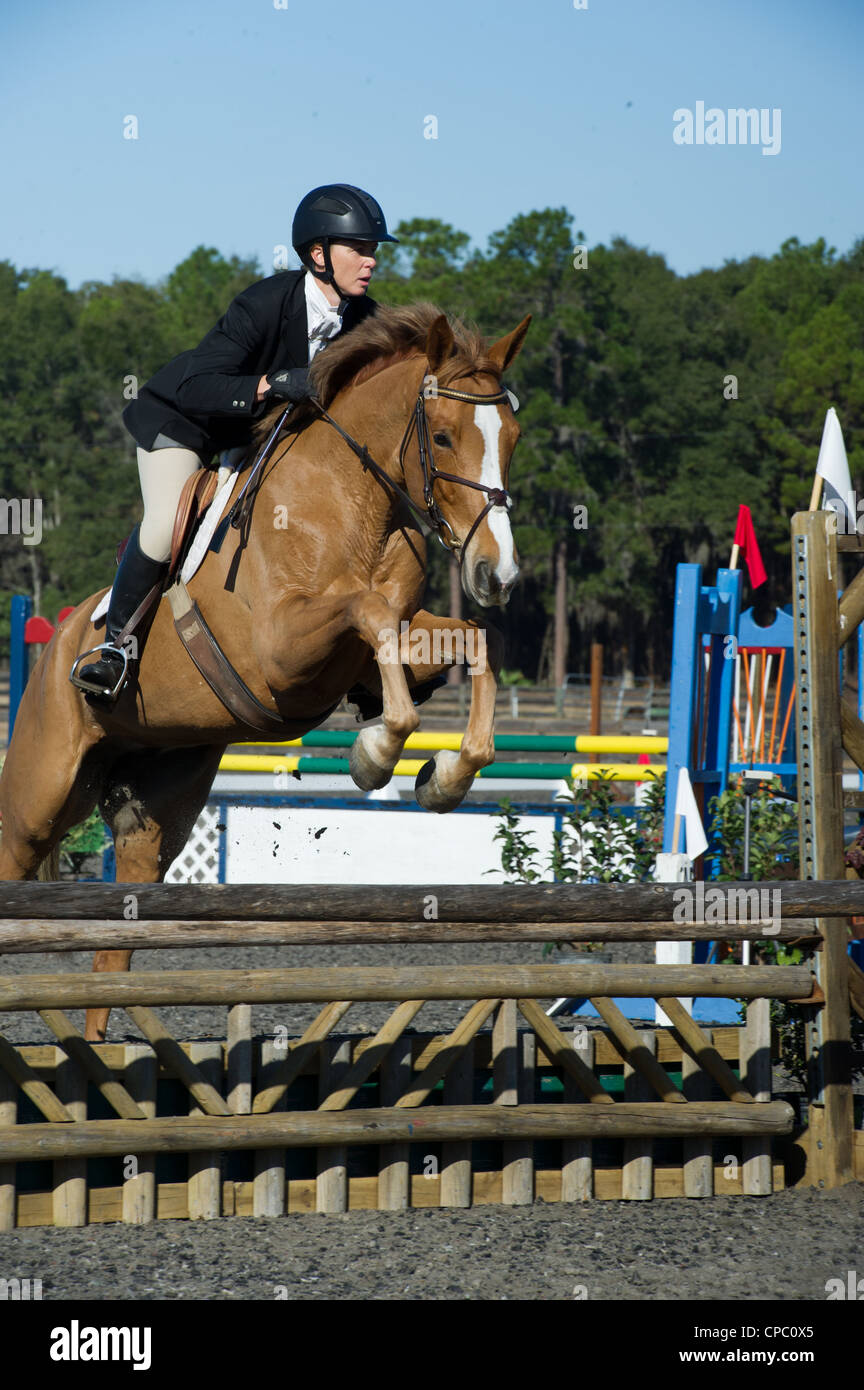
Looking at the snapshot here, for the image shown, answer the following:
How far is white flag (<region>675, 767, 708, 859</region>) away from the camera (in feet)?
19.0

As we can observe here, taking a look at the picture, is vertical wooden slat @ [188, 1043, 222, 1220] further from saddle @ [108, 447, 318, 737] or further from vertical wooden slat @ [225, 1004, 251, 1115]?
saddle @ [108, 447, 318, 737]

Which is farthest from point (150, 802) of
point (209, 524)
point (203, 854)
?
point (203, 854)

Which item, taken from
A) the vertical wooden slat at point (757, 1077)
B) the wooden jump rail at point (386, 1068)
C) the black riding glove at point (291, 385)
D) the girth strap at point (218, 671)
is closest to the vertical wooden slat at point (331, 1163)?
the wooden jump rail at point (386, 1068)

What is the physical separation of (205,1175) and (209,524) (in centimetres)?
195

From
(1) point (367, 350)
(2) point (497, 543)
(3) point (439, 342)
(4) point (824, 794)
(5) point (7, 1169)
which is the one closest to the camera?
(2) point (497, 543)

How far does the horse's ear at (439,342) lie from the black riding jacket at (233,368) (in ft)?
1.82

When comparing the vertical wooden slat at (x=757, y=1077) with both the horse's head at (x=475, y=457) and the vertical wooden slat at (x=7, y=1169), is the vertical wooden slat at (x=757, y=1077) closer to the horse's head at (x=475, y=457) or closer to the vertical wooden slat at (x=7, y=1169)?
the horse's head at (x=475, y=457)

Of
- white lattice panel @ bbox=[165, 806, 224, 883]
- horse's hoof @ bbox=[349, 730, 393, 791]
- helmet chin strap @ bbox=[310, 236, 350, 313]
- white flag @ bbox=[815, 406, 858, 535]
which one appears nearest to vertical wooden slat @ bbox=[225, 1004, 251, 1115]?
horse's hoof @ bbox=[349, 730, 393, 791]

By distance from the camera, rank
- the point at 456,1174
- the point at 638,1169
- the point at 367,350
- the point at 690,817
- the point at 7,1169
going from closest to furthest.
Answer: the point at 7,1169, the point at 456,1174, the point at 638,1169, the point at 367,350, the point at 690,817

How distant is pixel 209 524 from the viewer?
4289mm

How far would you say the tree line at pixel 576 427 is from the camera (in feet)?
131

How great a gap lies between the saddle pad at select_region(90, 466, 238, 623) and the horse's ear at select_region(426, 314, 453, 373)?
0.84 metres

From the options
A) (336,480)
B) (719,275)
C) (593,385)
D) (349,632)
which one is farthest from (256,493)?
(719,275)

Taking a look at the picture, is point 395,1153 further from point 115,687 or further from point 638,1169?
point 115,687
